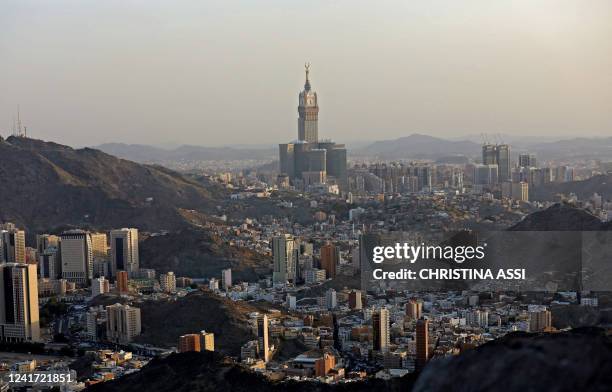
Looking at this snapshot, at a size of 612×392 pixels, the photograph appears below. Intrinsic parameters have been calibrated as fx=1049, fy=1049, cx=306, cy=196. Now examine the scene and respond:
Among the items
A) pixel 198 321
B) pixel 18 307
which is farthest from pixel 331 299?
pixel 18 307

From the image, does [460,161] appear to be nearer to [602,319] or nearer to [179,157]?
[179,157]

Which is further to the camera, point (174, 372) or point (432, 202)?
point (432, 202)

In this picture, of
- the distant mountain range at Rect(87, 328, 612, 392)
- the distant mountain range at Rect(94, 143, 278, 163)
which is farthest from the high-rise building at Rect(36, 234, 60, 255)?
the distant mountain range at Rect(94, 143, 278, 163)

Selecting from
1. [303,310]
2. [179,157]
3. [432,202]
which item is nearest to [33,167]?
[432,202]

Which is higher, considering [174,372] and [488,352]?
[488,352]

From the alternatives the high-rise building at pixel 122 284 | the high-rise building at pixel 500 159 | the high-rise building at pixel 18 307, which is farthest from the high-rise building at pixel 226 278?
the high-rise building at pixel 500 159

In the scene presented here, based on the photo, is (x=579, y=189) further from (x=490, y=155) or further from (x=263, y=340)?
(x=263, y=340)

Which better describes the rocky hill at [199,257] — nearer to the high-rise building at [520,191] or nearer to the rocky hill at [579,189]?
the high-rise building at [520,191]
